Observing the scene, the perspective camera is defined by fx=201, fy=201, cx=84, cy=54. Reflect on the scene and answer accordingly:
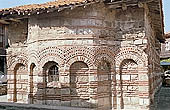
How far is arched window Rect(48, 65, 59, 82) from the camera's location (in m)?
7.45

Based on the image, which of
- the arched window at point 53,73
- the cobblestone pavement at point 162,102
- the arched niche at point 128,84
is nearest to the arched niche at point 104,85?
the arched niche at point 128,84

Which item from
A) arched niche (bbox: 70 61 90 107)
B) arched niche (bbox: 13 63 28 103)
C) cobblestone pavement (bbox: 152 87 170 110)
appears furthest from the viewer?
arched niche (bbox: 13 63 28 103)

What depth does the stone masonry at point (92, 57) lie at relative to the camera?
7.05 m

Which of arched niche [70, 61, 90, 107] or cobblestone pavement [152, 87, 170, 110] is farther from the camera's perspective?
cobblestone pavement [152, 87, 170, 110]

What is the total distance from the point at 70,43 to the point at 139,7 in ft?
9.32

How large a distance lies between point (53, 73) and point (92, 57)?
64.0 inches

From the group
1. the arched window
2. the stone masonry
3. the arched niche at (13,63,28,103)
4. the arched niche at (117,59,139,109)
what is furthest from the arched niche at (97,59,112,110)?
the arched niche at (13,63,28,103)

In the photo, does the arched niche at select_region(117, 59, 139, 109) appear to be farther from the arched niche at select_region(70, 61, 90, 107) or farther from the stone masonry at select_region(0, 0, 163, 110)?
the arched niche at select_region(70, 61, 90, 107)

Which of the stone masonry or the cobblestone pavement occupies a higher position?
the stone masonry

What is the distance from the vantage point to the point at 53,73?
749 cm

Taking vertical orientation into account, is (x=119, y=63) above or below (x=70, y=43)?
below

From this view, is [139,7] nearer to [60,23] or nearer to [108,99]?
[60,23]

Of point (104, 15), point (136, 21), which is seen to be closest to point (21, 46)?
point (104, 15)

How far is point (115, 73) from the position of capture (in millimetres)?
7445
